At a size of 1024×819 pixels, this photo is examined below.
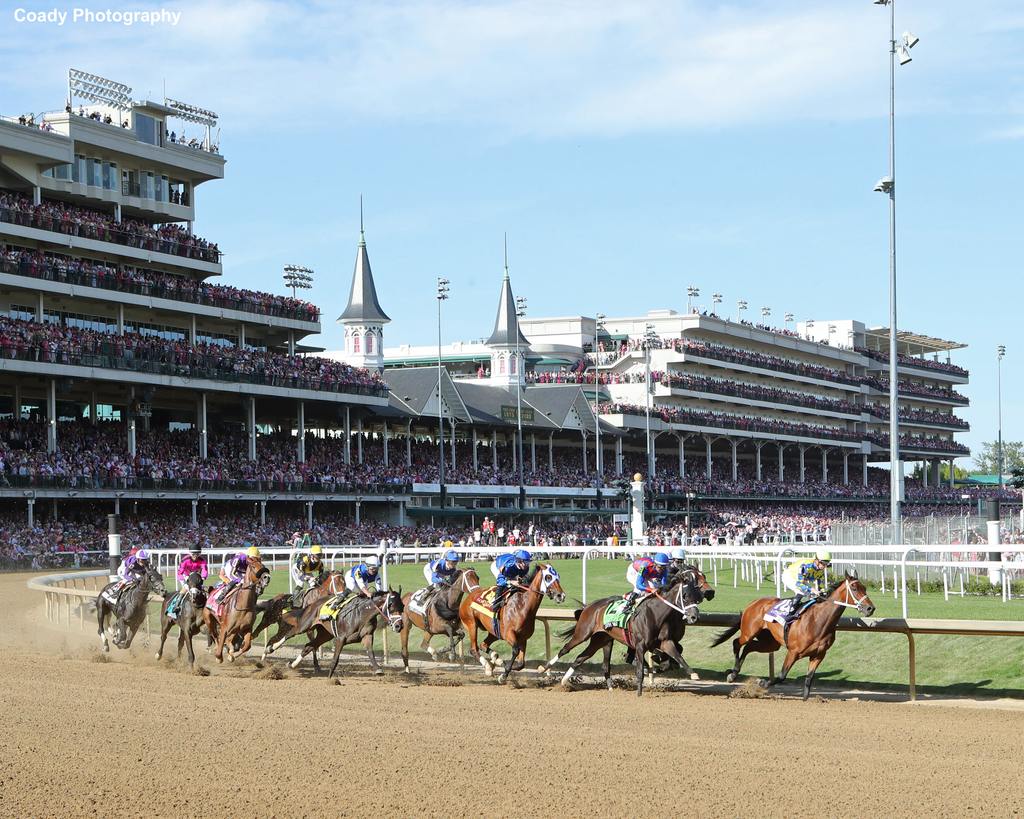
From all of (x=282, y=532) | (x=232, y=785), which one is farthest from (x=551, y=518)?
(x=232, y=785)

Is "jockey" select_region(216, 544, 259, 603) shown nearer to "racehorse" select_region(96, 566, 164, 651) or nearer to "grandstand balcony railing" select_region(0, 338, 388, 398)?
"racehorse" select_region(96, 566, 164, 651)

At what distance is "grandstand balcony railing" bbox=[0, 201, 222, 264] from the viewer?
131 ft

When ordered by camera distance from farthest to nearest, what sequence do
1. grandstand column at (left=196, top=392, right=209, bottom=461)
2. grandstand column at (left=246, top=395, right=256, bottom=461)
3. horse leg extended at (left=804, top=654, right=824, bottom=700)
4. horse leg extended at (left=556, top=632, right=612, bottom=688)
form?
grandstand column at (left=246, top=395, right=256, bottom=461), grandstand column at (left=196, top=392, right=209, bottom=461), horse leg extended at (left=556, top=632, right=612, bottom=688), horse leg extended at (left=804, top=654, right=824, bottom=700)

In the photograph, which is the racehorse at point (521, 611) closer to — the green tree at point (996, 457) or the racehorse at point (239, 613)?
the racehorse at point (239, 613)

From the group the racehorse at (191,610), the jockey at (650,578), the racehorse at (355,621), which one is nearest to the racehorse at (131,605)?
the racehorse at (191,610)

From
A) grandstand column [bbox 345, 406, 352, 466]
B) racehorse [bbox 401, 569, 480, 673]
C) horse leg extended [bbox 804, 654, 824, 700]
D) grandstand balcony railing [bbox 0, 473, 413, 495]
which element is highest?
grandstand column [bbox 345, 406, 352, 466]

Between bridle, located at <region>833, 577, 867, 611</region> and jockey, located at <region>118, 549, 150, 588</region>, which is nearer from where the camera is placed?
bridle, located at <region>833, 577, 867, 611</region>

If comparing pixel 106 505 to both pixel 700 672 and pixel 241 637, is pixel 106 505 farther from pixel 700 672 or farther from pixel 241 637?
pixel 700 672

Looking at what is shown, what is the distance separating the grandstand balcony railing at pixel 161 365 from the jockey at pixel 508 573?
26.2 m

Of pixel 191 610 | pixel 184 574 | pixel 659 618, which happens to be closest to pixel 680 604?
pixel 659 618

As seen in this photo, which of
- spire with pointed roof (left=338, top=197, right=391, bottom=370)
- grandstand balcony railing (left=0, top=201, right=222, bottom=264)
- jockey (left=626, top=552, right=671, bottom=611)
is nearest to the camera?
jockey (left=626, top=552, right=671, bottom=611)

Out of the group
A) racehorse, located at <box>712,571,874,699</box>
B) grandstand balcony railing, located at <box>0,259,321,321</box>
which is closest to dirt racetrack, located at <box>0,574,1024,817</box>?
racehorse, located at <box>712,571,874,699</box>

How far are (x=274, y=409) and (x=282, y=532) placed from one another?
1056cm

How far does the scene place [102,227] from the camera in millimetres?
42375
